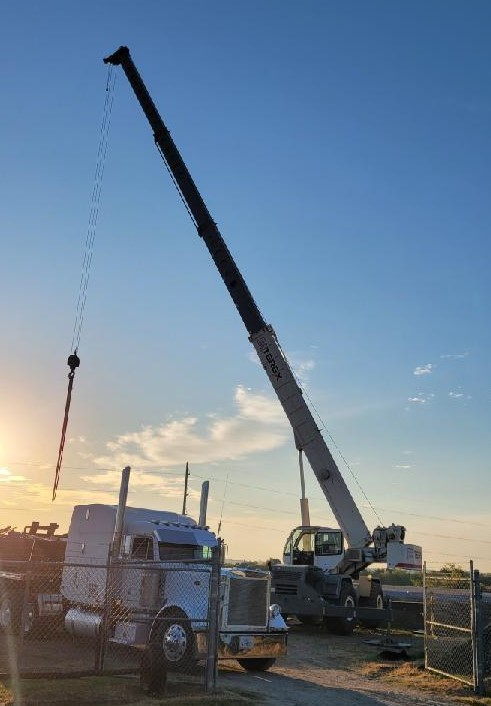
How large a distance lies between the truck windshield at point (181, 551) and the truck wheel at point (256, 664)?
2169 millimetres

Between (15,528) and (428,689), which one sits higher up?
(15,528)

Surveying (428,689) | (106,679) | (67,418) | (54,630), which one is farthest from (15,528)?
(428,689)

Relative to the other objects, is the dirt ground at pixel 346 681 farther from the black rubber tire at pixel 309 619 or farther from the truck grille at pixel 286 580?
the black rubber tire at pixel 309 619

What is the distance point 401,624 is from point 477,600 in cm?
1417

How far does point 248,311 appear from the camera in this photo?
2203 centimetres

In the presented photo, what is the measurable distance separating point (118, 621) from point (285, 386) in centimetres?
1071

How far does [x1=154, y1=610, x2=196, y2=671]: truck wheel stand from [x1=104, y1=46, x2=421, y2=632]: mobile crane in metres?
10.2

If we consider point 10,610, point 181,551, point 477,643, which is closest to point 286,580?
point 181,551

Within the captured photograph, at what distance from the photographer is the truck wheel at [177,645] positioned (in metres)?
11.4

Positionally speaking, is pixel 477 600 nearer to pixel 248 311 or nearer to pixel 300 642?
pixel 300 642

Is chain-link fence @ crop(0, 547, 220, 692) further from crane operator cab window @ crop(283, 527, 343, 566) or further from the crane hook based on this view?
crane operator cab window @ crop(283, 527, 343, 566)

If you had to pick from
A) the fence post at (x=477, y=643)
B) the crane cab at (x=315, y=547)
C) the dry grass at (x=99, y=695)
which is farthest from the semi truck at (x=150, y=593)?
the crane cab at (x=315, y=547)

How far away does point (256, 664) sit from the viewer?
43.4 ft

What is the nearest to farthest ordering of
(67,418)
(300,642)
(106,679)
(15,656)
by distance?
(106,679) < (15,656) < (67,418) < (300,642)
